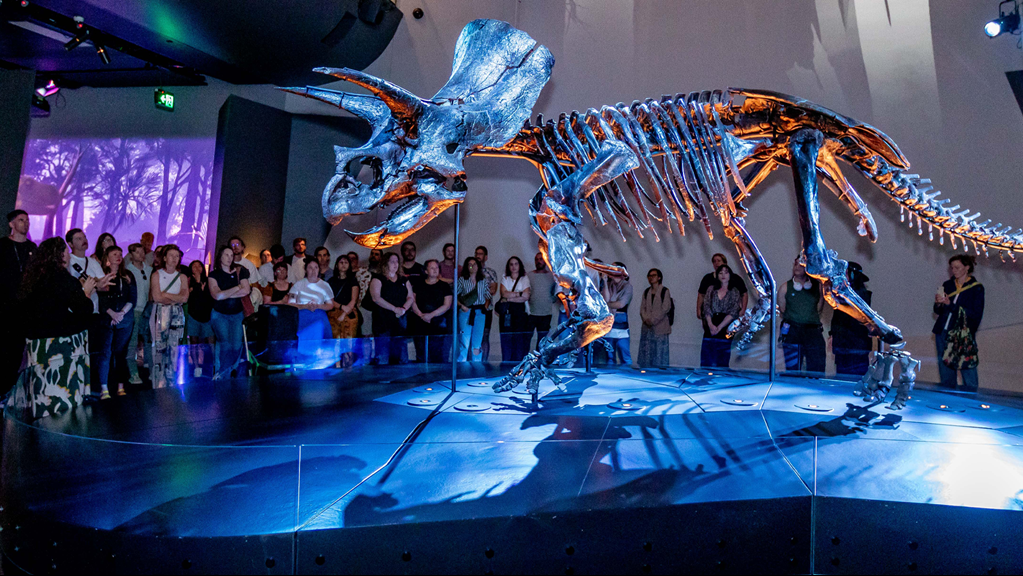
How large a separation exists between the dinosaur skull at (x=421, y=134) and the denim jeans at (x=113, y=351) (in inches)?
77.4

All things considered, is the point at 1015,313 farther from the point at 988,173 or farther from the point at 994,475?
the point at 994,475

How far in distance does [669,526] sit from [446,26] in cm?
836

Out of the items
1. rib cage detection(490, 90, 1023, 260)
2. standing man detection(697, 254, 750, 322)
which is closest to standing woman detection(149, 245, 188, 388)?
rib cage detection(490, 90, 1023, 260)

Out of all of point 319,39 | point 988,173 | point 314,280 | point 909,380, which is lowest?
point 909,380

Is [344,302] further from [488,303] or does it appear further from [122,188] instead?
[122,188]

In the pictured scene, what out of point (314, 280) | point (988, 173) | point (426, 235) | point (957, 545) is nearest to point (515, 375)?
point (957, 545)

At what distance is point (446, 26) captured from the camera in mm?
9758

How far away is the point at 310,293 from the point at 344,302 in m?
0.53

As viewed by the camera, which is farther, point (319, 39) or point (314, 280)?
point (319, 39)

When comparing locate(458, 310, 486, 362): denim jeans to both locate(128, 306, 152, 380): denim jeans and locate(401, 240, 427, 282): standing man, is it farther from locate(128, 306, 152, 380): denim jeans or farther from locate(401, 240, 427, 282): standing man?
locate(128, 306, 152, 380): denim jeans

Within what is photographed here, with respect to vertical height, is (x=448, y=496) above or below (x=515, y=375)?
below

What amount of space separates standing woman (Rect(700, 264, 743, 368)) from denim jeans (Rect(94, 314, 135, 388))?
16.2 ft

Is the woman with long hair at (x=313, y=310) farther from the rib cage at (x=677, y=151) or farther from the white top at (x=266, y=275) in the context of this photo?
the rib cage at (x=677, y=151)

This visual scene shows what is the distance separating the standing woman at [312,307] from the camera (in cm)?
648
